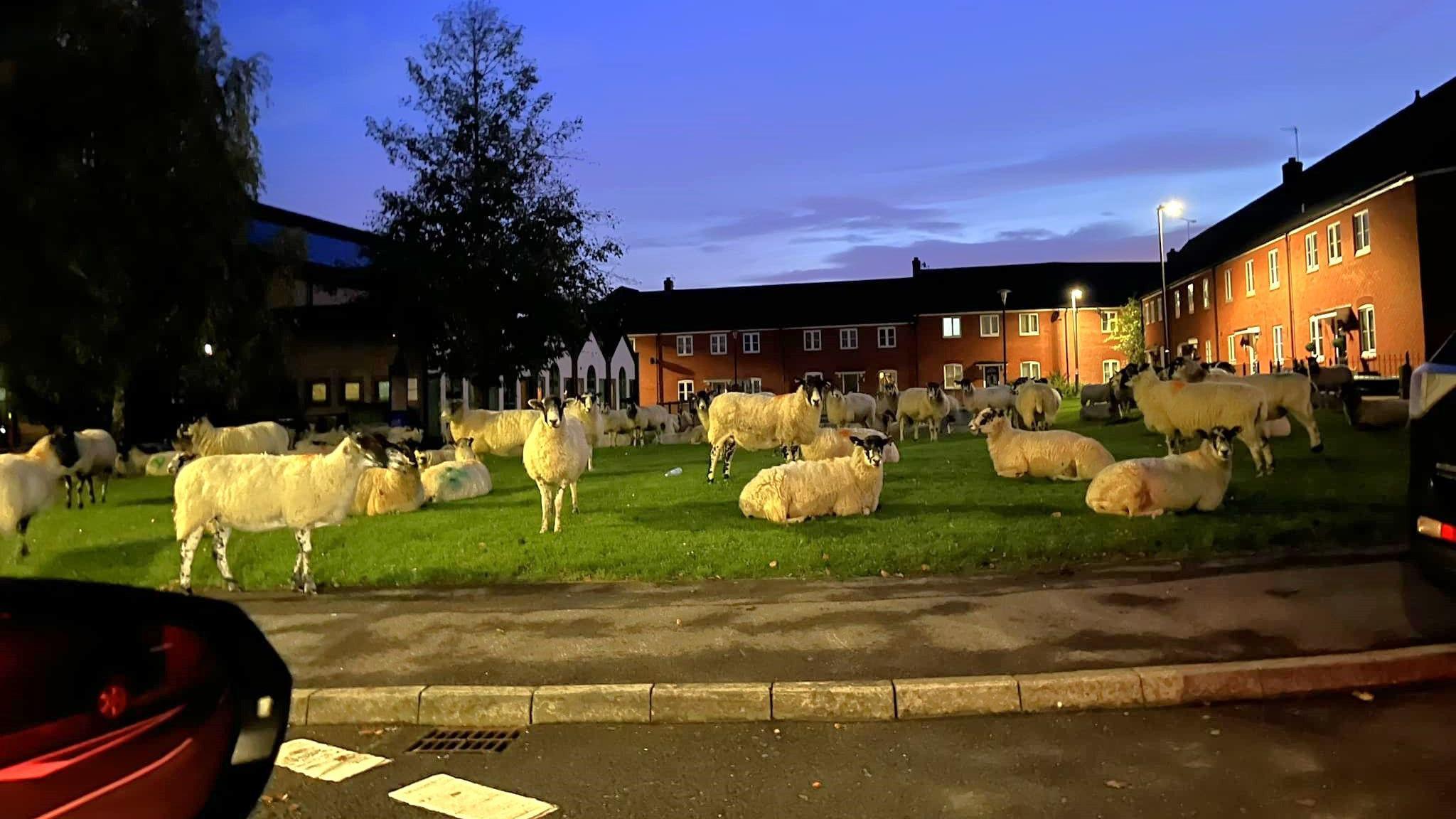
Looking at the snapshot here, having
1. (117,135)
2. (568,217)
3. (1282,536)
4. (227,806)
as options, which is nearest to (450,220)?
(568,217)

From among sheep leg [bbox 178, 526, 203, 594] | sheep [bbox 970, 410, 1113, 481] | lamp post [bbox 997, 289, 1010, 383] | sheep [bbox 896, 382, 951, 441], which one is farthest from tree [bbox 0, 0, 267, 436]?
lamp post [bbox 997, 289, 1010, 383]

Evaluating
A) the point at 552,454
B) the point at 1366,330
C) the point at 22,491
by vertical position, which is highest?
the point at 1366,330

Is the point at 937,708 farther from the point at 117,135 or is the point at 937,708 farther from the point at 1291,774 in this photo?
the point at 117,135

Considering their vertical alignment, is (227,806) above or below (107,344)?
below

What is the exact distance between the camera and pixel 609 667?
23.3ft

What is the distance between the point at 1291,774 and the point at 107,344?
29893 millimetres

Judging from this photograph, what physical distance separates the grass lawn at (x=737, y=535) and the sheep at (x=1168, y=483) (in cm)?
27

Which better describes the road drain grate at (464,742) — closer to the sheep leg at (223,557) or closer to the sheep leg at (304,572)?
the sheep leg at (304,572)

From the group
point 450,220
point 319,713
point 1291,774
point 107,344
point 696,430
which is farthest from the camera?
point 696,430

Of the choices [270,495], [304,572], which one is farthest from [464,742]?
[270,495]

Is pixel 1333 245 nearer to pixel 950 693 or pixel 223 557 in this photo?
pixel 950 693

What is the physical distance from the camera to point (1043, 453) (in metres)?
16.6

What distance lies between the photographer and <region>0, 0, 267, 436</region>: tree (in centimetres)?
2547

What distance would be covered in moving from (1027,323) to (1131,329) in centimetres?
715
